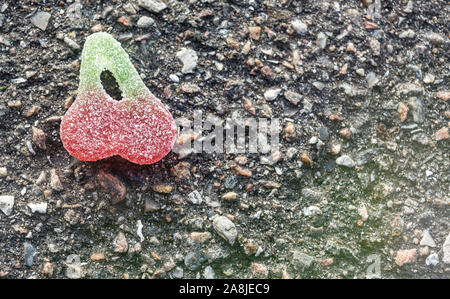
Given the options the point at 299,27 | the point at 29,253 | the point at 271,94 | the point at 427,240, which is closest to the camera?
the point at 29,253

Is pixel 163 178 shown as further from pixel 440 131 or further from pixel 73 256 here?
pixel 440 131

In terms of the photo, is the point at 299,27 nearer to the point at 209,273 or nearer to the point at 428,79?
the point at 428,79

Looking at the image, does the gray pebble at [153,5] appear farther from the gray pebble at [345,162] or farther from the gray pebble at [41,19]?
the gray pebble at [345,162]

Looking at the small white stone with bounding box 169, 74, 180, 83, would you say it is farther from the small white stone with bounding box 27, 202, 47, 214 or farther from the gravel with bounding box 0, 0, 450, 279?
the small white stone with bounding box 27, 202, 47, 214

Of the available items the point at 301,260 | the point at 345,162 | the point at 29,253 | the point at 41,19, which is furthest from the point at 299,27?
the point at 29,253

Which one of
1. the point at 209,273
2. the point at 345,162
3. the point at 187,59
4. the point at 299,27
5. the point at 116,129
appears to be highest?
the point at 299,27

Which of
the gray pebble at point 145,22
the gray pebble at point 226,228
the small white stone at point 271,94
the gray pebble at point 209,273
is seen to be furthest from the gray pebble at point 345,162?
the gray pebble at point 145,22

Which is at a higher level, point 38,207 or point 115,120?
point 115,120
